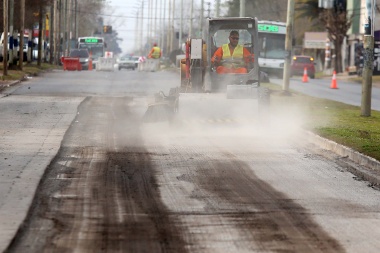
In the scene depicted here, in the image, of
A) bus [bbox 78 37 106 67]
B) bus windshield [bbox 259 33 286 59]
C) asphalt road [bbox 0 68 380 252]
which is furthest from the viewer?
bus [bbox 78 37 106 67]

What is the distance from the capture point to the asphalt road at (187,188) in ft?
30.1

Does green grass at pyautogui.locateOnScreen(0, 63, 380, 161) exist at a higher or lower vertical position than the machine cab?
lower

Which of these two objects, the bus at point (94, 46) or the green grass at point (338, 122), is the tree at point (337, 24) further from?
the green grass at point (338, 122)

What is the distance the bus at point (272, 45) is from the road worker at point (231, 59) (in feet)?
118

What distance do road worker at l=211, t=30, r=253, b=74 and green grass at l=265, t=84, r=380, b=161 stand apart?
6.06ft

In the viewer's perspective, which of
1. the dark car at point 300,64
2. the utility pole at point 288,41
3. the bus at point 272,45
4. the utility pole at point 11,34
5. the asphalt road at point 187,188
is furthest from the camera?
the dark car at point 300,64

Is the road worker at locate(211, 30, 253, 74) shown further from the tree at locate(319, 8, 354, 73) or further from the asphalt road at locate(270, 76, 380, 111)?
the tree at locate(319, 8, 354, 73)

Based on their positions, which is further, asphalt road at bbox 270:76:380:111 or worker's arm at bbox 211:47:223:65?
asphalt road at bbox 270:76:380:111

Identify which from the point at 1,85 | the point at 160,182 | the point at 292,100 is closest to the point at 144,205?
the point at 160,182

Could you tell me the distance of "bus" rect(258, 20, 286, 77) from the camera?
58.4m

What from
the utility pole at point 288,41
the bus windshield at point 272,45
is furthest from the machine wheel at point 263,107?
the bus windshield at point 272,45

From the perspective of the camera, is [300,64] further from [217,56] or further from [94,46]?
[217,56]

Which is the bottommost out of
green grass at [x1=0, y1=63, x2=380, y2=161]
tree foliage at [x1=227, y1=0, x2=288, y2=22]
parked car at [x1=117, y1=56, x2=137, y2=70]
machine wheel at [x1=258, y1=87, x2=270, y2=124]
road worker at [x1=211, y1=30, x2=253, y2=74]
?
parked car at [x1=117, y1=56, x2=137, y2=70]

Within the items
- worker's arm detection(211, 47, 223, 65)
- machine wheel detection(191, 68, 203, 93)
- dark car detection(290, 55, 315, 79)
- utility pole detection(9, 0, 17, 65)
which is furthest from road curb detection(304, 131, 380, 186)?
dark car detection(290, 55, 315, 79)
